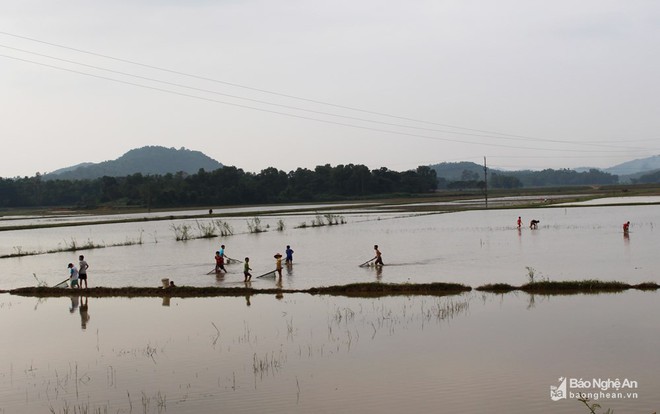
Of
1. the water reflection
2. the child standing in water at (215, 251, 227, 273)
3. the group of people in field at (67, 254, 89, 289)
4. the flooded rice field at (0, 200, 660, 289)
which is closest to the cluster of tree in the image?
Answer: the flooded rice field at (0, 200, 660, 289)

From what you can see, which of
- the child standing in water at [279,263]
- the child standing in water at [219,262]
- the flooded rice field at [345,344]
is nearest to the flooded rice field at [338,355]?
the flooded rice field at [345,344]

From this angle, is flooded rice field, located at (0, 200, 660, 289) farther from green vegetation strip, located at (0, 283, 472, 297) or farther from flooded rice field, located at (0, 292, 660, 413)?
flooded rice field, located at (0, 292, 660, 413)

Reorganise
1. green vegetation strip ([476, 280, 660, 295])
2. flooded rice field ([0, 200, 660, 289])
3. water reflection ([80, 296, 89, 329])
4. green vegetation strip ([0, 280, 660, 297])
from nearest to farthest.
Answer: water reflection ([80, 296, 89, 329]) → green vegetation strip ([476, 280, 660, 295]) → green vegetation strip ([0, 280, 660, 297]) → flooded rice field ([0, 200, 660, 289])

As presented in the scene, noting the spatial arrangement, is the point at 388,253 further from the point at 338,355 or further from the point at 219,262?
the point at 338,355

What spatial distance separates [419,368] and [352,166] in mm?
129474

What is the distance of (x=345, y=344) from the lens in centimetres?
1455

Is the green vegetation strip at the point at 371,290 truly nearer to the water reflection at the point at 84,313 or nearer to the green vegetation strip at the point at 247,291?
the green vegetation strip at the point at 247,291

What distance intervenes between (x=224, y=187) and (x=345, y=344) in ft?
373

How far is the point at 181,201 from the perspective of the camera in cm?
11600

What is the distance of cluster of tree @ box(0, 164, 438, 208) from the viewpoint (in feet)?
399

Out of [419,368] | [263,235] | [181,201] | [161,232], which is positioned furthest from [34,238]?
[181,201]

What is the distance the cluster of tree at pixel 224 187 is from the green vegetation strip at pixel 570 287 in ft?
323

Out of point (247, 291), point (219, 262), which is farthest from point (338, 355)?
point (219, 262)

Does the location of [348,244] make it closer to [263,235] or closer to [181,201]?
[263,235]
